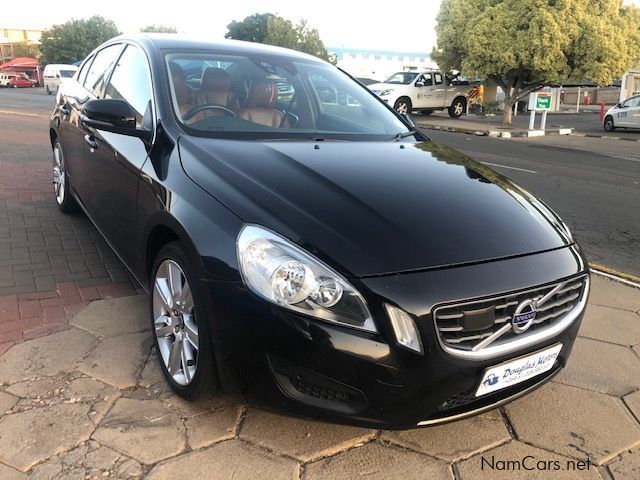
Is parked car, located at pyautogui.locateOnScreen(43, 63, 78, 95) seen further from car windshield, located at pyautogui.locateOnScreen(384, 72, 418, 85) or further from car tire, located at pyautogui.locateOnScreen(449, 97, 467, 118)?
car tire, located at pyautogui.locateOnScreen(449, 97, 467, 118)

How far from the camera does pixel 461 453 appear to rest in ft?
7.66

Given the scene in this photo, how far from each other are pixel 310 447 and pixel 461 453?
2.03 feet

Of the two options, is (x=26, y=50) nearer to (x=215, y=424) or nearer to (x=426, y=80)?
(x=426, y=80)

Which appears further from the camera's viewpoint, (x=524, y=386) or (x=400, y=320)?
(x=524, y=386)

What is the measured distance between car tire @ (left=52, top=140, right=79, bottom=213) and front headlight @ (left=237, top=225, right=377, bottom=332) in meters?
3.39

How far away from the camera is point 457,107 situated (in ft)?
80.4

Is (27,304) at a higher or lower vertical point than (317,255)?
lower

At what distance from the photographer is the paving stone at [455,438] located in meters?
2.34

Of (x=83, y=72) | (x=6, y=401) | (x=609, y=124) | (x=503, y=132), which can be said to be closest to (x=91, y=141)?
(x=83, y=72)

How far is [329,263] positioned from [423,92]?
Result: 22207mm

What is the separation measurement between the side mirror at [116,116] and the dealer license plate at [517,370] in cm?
202

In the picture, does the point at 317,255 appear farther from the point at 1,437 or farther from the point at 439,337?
the point at 1,437

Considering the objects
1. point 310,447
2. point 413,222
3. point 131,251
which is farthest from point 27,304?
point 413,222

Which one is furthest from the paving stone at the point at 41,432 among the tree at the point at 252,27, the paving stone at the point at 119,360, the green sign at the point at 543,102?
the tree at the point at 252,27
